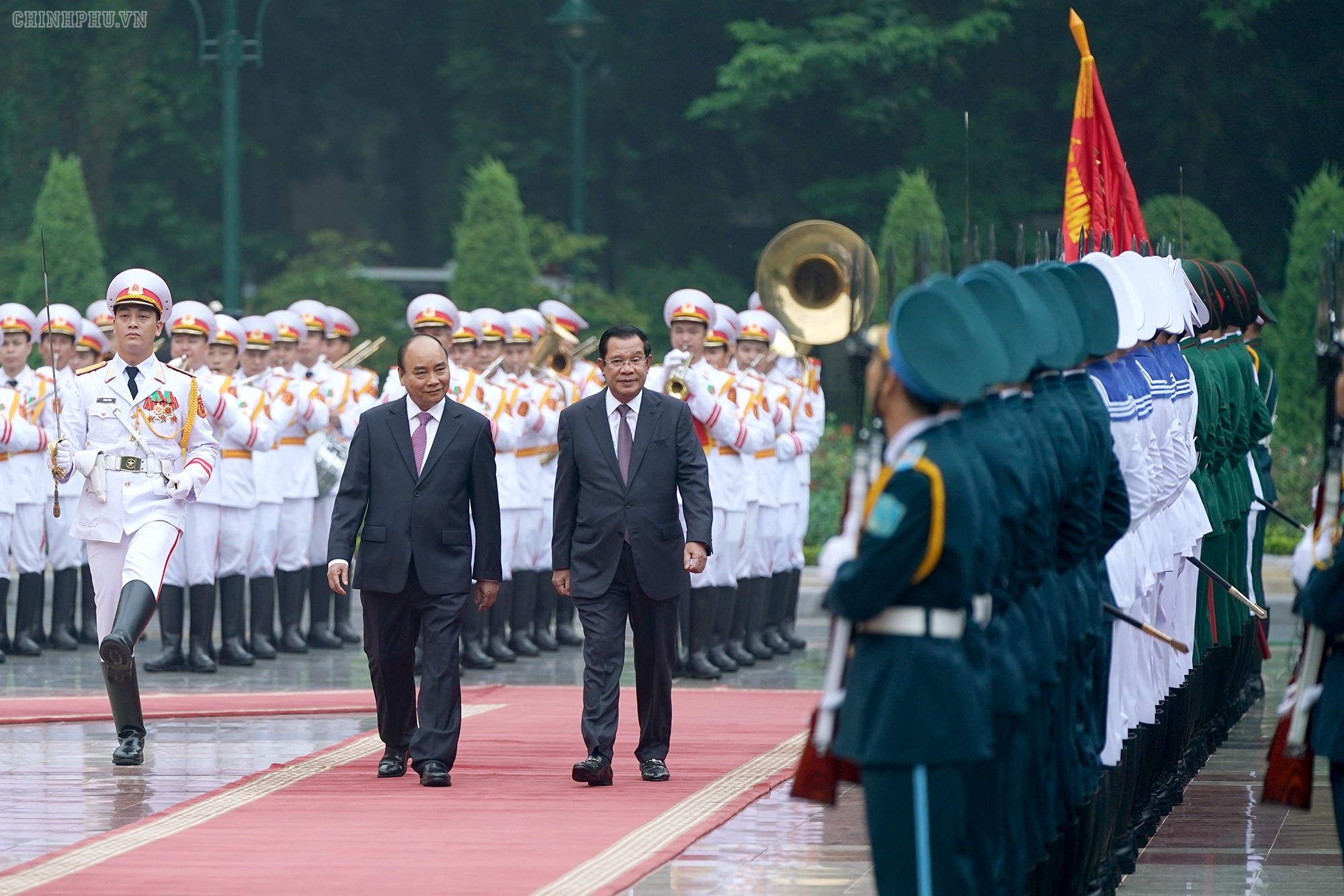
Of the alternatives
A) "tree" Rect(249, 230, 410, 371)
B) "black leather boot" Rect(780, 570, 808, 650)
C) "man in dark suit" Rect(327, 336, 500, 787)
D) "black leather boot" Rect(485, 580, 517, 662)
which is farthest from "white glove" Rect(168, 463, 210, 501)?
"tree" Rect(249, 230, 410, 371)

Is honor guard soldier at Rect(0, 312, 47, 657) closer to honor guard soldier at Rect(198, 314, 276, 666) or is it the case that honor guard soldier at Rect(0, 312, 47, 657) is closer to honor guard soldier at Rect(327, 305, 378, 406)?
honor guard soldier at Rect(198, 314, 276, 666)

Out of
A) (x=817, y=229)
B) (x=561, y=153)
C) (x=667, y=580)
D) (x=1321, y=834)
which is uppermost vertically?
(x=561, y=153)

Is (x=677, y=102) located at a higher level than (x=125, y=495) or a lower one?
higher

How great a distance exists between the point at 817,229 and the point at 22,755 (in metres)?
7.91

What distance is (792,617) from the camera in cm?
1578

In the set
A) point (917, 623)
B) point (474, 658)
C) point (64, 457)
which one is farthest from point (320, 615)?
point (917, 623)

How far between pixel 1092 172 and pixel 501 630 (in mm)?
5272

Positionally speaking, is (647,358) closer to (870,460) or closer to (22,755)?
(22,755)

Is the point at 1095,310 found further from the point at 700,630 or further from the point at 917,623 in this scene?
the point at 700,630

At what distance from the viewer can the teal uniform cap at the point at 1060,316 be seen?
7262 millimetres

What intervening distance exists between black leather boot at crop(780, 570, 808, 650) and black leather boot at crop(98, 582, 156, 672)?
6320mm

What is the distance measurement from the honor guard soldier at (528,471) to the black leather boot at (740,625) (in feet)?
4.39

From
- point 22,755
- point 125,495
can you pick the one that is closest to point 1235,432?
point 125,495

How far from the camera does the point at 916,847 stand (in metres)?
5.78
